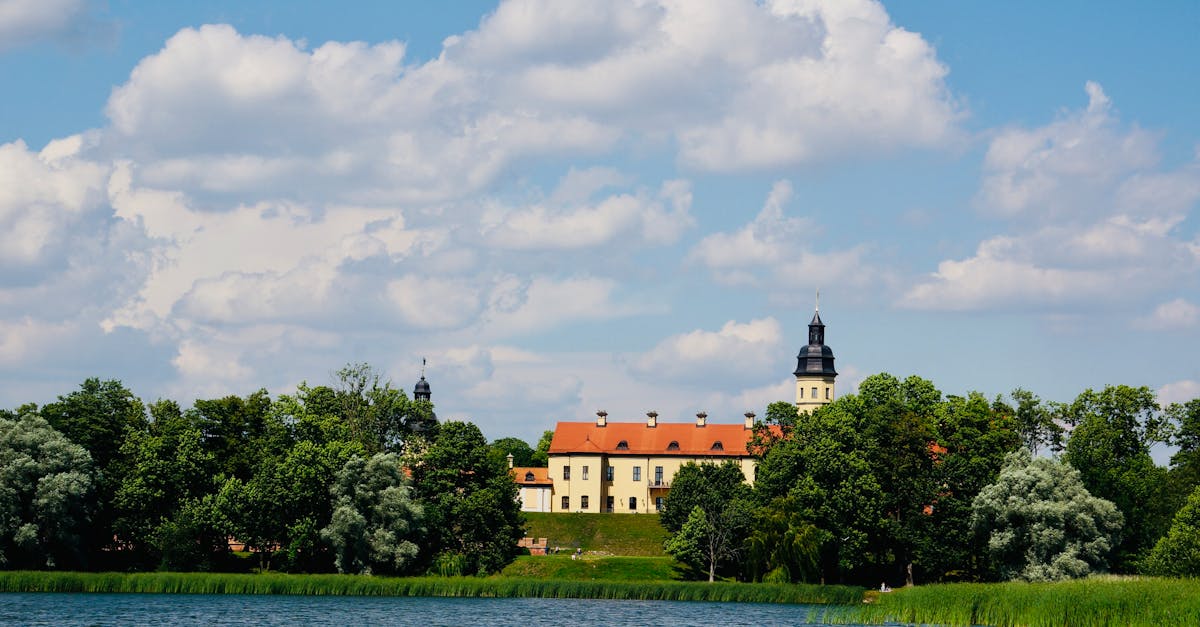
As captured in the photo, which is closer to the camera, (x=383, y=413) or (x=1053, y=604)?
(x=1053, y=604)

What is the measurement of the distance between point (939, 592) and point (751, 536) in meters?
22.6

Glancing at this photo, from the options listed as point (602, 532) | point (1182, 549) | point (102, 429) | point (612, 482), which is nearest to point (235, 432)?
point (102, 429)

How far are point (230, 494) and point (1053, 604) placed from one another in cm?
4406

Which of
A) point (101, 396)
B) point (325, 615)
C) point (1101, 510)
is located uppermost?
point (101, 396)

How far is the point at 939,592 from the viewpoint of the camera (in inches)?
1896

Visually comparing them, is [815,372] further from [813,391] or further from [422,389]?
[422,389]

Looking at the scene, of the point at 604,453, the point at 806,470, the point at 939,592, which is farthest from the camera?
the point at 604,453

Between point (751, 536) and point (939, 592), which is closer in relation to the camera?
point (939, 592)

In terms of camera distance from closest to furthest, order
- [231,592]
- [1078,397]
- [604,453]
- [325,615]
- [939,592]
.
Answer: [939,592]
[325,615]
[231,592]
[1078,397]
[604,453]

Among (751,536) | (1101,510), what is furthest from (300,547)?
(1101,510)

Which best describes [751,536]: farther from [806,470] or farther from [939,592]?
[939,592]

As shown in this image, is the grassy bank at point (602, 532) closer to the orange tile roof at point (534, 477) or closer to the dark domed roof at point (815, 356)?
the orange tile roof at point (534, 477)

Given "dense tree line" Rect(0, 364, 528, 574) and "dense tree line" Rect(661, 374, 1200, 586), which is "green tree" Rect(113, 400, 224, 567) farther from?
"dense tree line" Rect(661, 374, 1200, 586)

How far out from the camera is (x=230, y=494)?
231 ft
